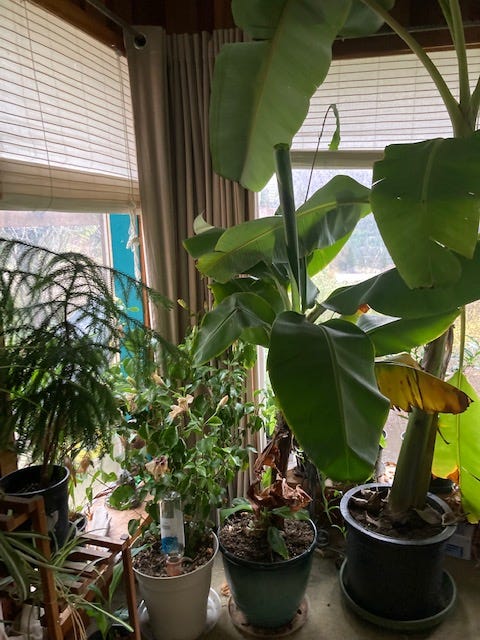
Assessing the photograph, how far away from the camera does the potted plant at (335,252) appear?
856mm

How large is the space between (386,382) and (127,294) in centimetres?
73

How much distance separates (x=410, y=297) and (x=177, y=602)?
1.16m

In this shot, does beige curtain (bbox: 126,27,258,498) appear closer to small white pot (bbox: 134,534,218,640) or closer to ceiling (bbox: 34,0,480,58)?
ceiling (bbox: 34,0,480,58)

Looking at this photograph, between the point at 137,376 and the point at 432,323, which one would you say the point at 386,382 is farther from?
the point at 137,376

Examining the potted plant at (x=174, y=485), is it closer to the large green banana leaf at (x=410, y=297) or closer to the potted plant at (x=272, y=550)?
the potted plant at (x=272, y=550)

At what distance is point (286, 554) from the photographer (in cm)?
143

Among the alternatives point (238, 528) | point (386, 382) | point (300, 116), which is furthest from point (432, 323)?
point (238, 528)

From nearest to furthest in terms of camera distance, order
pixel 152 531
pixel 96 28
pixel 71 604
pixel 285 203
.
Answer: pixel 71 604, pixel 285 203, pixel 152 531, pixel 96 28

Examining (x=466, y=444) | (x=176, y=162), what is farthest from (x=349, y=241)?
(x=466, y=444)

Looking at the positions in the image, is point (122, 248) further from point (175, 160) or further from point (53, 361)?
point (53, 361)

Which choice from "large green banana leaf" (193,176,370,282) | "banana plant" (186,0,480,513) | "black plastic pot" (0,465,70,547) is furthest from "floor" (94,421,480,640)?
"large green banana leaf" (193,176,370,282)

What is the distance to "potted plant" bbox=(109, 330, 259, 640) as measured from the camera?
4.68 ft

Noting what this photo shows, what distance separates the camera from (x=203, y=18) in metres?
2.00

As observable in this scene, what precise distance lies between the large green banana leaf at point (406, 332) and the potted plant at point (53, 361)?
66cm
